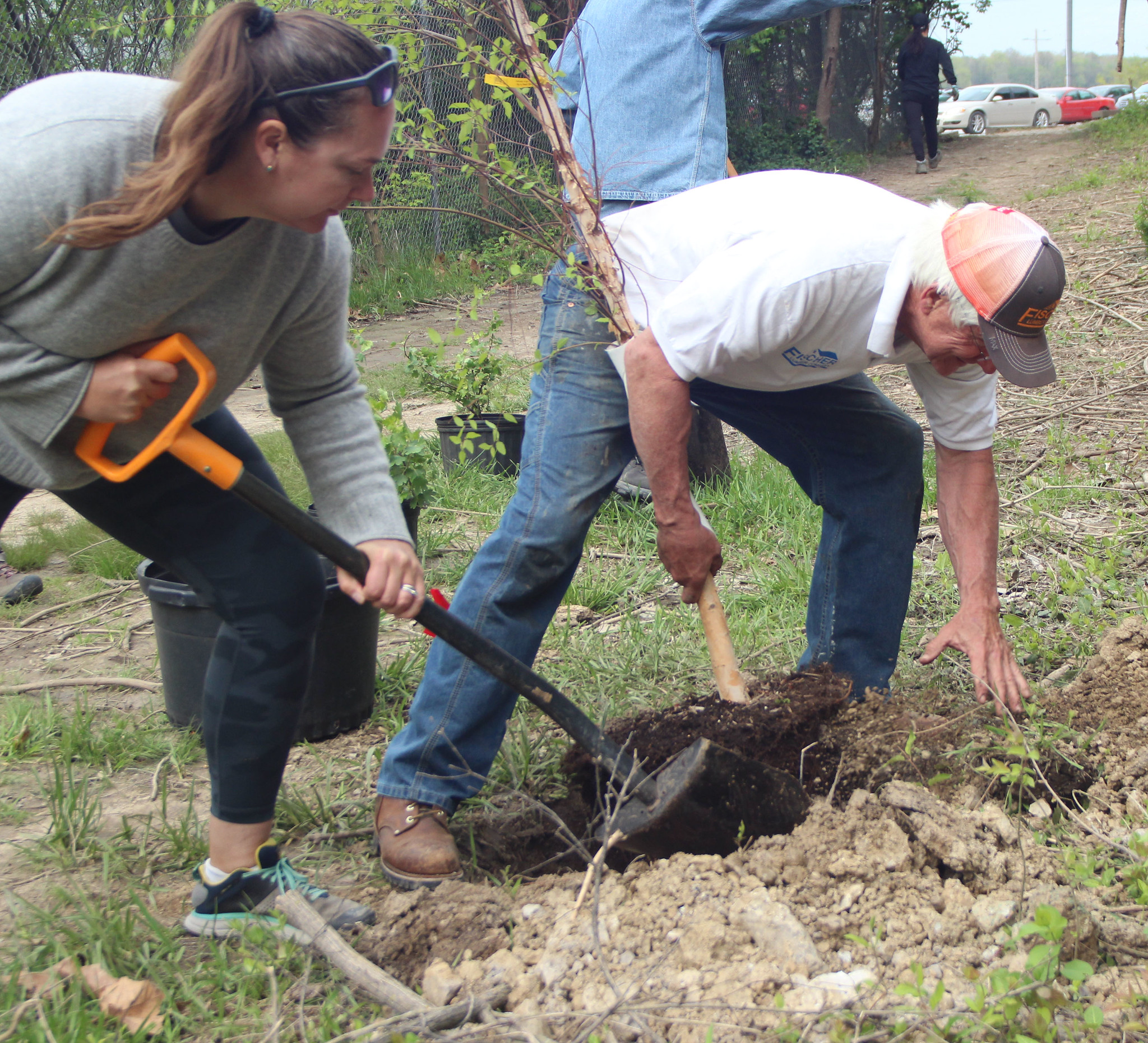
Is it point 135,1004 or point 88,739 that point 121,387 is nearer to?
Result: point 135,1004

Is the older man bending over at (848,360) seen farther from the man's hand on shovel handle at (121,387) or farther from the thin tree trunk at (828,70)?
the thin tree trunk at (828,70)

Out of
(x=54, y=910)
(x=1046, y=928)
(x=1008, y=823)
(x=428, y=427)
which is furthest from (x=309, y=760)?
(x=428, y=427)

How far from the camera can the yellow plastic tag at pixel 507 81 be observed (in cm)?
259

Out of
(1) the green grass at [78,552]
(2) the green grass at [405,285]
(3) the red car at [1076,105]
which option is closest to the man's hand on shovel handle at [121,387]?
(1) the green grass at [78,552]

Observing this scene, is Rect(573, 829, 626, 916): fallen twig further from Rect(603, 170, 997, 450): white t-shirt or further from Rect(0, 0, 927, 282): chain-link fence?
Rect(0, 0, 927, 282): chain-link fence

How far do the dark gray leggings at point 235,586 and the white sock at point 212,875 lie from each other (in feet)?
0.35

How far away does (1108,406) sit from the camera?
4938mm

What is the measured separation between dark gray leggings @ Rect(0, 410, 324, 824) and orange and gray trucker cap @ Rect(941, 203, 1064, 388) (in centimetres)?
137

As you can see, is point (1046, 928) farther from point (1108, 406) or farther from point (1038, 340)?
point (1108, 406)

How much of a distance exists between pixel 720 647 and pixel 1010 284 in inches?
40.2

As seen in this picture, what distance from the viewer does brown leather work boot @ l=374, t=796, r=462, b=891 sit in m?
2.10

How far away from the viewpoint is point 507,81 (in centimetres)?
260

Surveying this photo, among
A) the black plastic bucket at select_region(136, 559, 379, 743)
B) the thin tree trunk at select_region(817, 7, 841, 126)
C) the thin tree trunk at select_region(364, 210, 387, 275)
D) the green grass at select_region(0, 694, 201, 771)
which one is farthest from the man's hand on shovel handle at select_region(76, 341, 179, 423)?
the thin tree trunk at select_region(817, 7, 841, 126)

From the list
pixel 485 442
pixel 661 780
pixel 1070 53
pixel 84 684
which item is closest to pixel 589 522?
pixel 661 780
